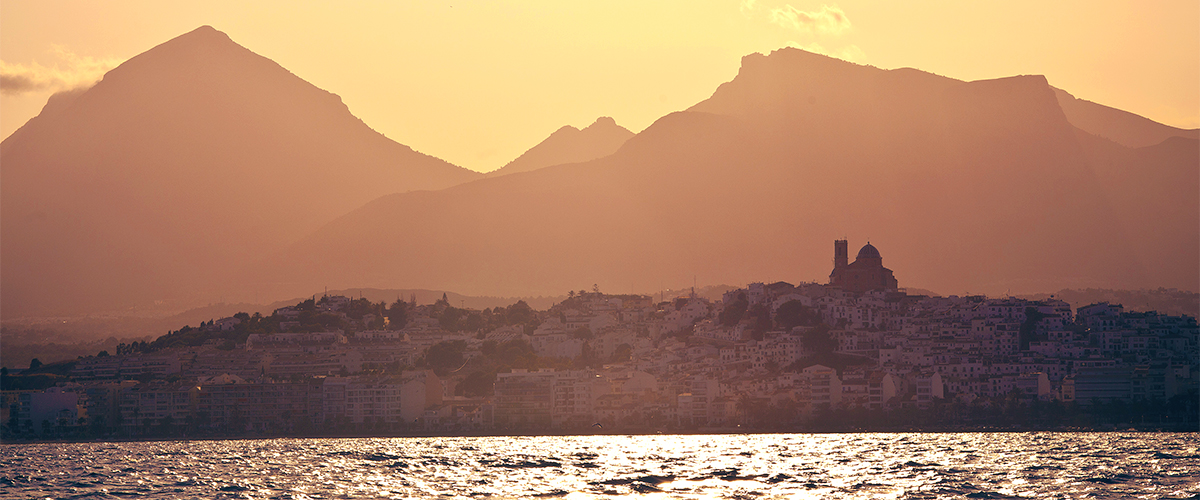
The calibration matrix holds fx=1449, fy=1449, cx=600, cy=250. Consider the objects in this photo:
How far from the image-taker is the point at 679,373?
104125mm

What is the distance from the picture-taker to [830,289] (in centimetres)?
12962

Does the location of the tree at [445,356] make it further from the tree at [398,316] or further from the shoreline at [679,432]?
the shoreline at [679,432]

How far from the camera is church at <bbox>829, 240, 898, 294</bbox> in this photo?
13312 centimetres

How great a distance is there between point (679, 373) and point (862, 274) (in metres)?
35.6

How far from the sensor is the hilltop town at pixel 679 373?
92.4 m

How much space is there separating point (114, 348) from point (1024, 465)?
114486 millimetres

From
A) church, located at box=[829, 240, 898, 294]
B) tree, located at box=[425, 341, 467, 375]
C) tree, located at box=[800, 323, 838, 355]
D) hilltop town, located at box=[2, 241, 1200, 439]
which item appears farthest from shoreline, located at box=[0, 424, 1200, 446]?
church, located at box=[829, 240, 898, 294]

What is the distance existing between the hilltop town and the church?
21 cm

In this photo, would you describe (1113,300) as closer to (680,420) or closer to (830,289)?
(830,289)

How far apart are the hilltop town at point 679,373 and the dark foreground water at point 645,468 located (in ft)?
29.7

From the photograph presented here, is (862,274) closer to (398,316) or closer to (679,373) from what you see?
(679,373)

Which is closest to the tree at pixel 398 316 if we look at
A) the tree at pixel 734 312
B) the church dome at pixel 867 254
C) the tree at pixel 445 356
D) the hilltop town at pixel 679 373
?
the hilltop town at pixel 679 373

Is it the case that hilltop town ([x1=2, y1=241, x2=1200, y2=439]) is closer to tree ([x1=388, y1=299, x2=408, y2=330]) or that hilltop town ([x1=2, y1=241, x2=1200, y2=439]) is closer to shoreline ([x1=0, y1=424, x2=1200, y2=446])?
shoreline ([x1=0, y1=424, x2=1200, y2=446])

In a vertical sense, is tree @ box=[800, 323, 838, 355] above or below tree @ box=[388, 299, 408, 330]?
below
